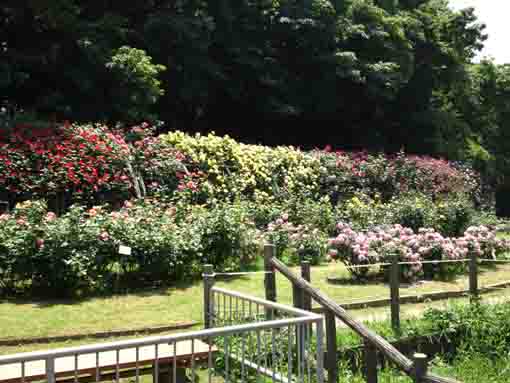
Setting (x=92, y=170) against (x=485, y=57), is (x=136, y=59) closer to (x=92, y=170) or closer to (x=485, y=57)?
(x=92, y=170)

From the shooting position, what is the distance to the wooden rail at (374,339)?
4.24m

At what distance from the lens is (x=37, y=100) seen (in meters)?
15.7

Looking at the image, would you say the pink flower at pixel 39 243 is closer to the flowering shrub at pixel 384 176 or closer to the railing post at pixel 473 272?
the railing post at pixel 473 272

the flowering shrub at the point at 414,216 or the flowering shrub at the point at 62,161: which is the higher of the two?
the flowering shrub at the point at 62,161

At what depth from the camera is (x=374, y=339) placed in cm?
528

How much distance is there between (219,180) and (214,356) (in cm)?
830

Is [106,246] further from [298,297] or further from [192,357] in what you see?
[192,357]

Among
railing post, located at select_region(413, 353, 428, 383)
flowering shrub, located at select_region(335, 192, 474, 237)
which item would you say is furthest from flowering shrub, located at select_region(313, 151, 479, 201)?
railing post, located at select_region(413, 353, 428, 383)

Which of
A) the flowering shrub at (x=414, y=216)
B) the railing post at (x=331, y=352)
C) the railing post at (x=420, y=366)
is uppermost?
the flowering shrub at (x=414, y=216)

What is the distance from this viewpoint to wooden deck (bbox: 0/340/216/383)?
4418 millimetres

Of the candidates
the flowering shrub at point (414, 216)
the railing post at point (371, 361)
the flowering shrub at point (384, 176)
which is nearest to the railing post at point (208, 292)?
the railing post at point (371, 361)

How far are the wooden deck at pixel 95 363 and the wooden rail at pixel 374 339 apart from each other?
1.25 m

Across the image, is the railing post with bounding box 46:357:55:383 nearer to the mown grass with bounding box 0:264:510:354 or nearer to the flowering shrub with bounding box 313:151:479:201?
the mown grass with bounding box 0:264:510:354

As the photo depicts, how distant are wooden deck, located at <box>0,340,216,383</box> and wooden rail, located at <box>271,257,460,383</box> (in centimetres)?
125
